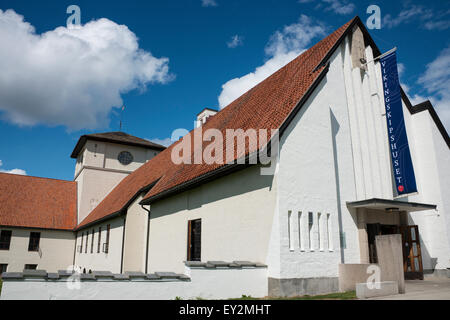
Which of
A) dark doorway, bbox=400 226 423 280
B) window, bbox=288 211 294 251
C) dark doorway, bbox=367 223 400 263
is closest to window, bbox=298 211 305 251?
window, bbox=288 211 294 251

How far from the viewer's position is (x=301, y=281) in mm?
9977

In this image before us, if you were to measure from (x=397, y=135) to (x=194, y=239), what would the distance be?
9.08 metres

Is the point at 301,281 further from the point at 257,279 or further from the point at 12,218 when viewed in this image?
the point at 12,218

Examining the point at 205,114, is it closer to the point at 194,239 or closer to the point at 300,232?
the point at 194,239

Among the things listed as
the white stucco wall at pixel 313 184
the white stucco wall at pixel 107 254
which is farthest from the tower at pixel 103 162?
the white stucco wall at pixel 313 184

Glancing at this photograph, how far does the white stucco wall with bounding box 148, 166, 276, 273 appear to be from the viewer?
1065cm

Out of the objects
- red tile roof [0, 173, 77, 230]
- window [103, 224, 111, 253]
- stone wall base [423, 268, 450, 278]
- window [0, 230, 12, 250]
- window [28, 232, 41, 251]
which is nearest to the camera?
stone wall base [423, 268, 450, 278]

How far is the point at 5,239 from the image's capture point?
29516 millimetres

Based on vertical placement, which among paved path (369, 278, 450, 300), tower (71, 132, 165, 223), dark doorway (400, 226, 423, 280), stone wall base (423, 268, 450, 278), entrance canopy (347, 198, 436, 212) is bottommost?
paved path (369, 278, 450, 300)

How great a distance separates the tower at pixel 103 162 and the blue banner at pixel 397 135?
25134mm

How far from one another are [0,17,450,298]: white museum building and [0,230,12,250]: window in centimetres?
1350

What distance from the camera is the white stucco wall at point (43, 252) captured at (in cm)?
2938

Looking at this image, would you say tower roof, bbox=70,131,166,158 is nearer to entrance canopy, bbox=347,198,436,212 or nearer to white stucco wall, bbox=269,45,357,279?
white stucco wall, bbox=269,45,357,279
